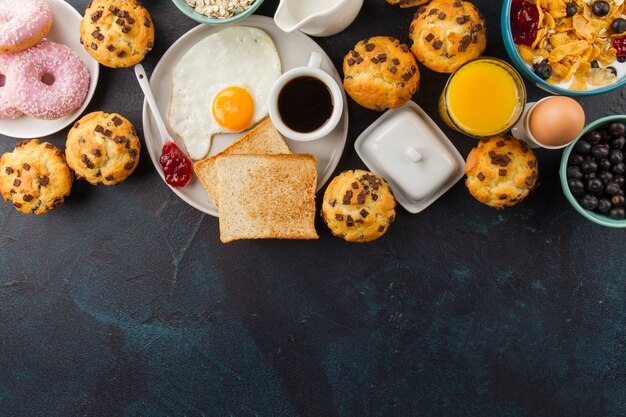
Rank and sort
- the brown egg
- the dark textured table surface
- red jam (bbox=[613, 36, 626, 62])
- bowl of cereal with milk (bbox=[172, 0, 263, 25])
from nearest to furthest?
the brown egg, red jam (bbox=[613, 36, 626, 62]), bowl of cereal with milk (bbox=[172, 0, 263, 25]), the dark textured table surface

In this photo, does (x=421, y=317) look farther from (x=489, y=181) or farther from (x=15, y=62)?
(x=15, y=62)

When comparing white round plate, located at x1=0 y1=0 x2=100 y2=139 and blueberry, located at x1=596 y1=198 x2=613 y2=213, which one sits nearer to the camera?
blueberry, located at x1=596 y1=198 x2=613 y2=213

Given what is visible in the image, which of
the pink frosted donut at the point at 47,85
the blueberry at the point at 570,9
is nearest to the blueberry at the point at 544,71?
the blueberry at the point at 570,9

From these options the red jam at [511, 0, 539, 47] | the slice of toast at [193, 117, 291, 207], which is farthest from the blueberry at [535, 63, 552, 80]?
the slice of toast at [193, 117, 291, 207]

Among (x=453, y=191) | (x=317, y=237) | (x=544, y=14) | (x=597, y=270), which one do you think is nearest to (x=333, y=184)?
(x=317, y=237)

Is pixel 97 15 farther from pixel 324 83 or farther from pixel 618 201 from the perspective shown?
pixel 618 201

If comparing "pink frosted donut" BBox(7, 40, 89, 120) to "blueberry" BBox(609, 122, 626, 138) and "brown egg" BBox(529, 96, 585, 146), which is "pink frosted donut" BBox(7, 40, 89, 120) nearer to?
"brown egg" BBox(529, 96, 585, 146)

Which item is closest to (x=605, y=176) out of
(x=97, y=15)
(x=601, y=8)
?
(x=601, y=8)

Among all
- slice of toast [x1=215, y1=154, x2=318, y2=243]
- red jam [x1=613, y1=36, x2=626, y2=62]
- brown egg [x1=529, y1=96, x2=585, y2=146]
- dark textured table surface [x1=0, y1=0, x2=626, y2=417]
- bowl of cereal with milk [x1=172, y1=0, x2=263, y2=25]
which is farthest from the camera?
dark textured table surface [x1=0, y1=0, x2=626, y2=417]
